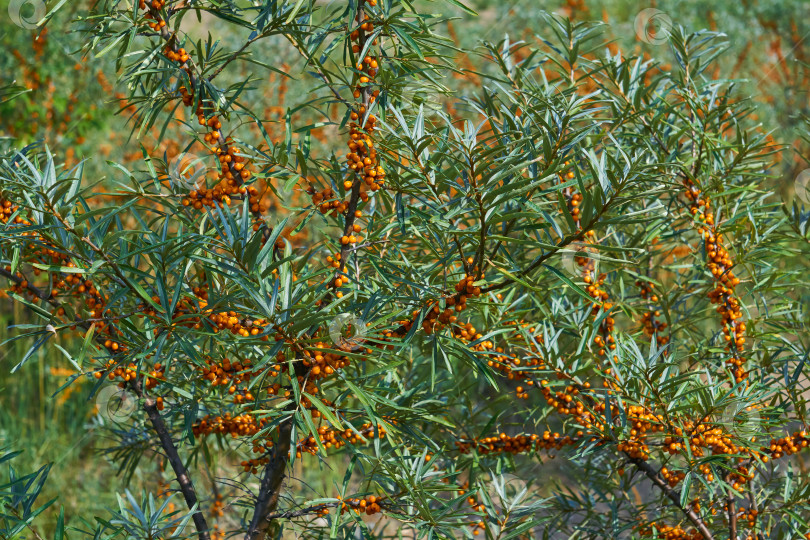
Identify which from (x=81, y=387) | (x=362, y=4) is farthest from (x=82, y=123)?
(x=362, y=4)

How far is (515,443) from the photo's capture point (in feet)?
3.53

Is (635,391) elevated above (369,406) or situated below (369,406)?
below

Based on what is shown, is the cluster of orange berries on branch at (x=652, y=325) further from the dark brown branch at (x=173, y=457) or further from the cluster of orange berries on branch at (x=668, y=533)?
the dark brown branch at (x=173, y=457)

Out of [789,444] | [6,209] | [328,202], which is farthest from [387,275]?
Result: [789,444]

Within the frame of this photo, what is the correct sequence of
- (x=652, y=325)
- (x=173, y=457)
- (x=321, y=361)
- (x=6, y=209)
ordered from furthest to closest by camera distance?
1. (x=652, y=325)
2. (x=173, y=457)
3. (x=6, y=209)
4. (x=321, y=361)

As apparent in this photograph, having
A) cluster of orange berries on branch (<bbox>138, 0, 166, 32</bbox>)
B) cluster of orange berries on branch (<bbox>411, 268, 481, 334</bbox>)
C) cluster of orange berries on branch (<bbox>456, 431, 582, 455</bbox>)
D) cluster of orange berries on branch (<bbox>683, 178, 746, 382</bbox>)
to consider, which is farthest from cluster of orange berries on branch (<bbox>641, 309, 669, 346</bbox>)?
cluster of orange berries on branch (<bbox>138, 0, 166, 32</bbox>)

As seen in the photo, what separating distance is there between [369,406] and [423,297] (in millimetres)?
148

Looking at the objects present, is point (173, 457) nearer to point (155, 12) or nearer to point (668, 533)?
point (155, 12)

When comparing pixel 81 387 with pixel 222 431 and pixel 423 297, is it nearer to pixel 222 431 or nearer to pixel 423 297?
pixel 222 431

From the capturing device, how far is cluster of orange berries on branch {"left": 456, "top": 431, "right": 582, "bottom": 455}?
3.41 feet

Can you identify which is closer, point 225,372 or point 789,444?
point 225,372

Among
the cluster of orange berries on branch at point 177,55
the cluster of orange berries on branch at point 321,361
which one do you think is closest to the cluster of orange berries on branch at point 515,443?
the cluster of orange berries on branch at point 321,361

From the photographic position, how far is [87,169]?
Answer: 3732 millimetres

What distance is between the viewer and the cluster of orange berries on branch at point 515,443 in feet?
3.41
